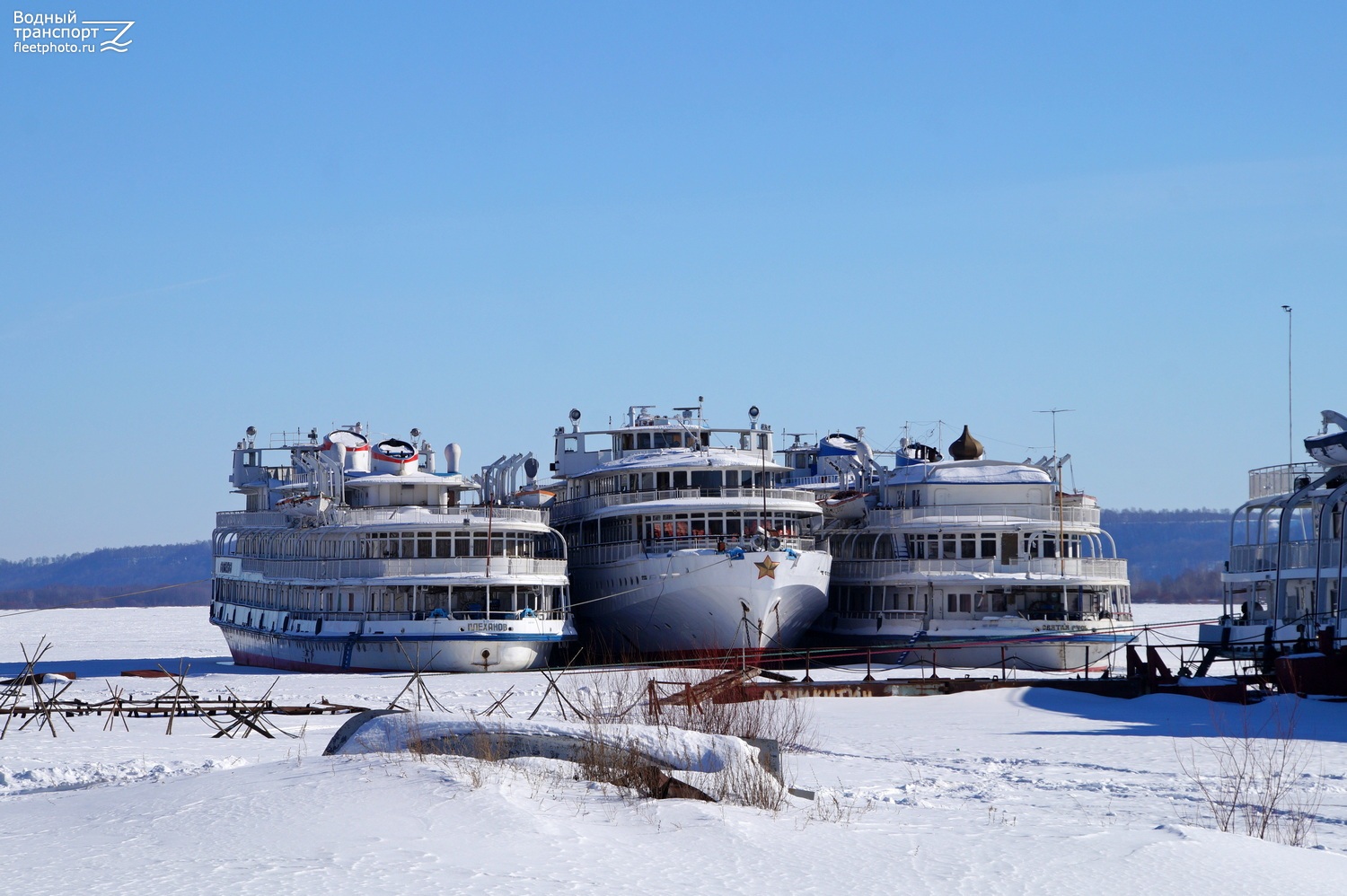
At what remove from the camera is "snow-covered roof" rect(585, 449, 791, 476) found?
5969cm

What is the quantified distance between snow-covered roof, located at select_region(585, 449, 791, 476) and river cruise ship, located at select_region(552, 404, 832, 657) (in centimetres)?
6

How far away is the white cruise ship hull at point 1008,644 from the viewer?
5469 centimetres

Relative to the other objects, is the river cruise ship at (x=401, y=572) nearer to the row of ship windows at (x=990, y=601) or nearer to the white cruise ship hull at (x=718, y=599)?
the white cruise ship hull at (x=718, y=599)

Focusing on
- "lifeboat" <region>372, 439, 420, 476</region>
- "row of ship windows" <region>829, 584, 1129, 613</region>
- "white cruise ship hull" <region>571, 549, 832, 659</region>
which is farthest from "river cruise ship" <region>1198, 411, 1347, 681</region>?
"lifeboat" <region>372, 439, 420, 476</region>

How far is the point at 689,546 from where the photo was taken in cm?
5647

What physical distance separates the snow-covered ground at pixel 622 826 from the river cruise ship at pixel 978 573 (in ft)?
81.1

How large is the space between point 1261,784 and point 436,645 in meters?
31.8

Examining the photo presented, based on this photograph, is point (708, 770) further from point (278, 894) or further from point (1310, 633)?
point (1310, 633)

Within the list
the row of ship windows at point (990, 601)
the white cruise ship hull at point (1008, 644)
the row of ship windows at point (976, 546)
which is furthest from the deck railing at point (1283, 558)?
the row of ship windows at point (976, 546)

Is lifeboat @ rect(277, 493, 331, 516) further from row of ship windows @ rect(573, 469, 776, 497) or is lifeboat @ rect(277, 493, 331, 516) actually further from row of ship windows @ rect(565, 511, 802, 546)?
row of ship windows @ rect(573, 469, 776, 497)

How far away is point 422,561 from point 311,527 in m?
6.07

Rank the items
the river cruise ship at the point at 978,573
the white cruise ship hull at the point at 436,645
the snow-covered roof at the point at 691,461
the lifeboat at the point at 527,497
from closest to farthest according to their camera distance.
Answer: the white cruise ship hull at the point at 436,645, the river cruise ship at the point at 978,573, the snow-covered roof at the point at 691,461, the lifeboat at the point at 527,497

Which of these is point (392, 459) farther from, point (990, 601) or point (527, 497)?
point (990, 601)

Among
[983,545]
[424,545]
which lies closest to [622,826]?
[424,545]
